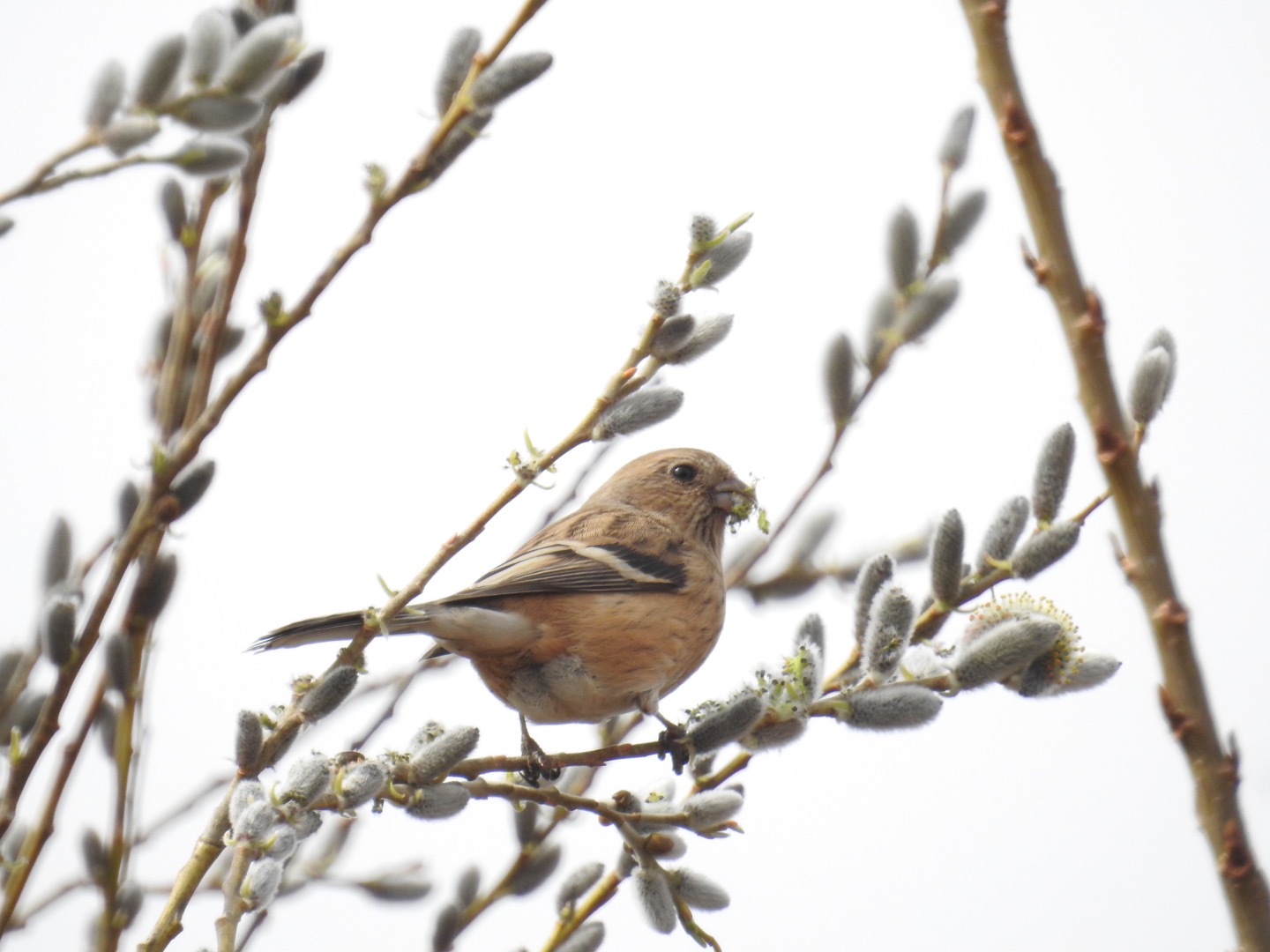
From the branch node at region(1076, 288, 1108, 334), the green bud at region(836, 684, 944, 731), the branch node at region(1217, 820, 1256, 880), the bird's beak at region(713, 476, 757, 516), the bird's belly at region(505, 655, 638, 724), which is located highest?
the bird's beak at region(713, 476, 757, 516)

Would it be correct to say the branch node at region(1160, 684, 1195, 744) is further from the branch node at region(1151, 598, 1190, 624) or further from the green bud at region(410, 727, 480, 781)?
the green bud at region(410, 727, 480, 781)

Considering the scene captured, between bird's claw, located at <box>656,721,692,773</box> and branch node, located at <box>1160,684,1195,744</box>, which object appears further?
bird's claw, located at <box>656,721,692,773</box>

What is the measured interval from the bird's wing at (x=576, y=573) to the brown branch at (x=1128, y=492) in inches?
96.0

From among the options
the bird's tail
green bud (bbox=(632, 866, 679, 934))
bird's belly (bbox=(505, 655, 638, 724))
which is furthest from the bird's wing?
green bud (bbox=(632, 866, 679, 934))

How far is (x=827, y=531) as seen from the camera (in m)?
2.84

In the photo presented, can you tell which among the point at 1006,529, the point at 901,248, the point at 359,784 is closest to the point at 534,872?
the point at 359,784

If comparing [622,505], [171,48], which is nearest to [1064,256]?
[171,48]

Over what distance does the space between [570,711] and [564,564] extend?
0.51m

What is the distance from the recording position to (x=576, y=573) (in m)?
3.88

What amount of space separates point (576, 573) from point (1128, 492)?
2.70m

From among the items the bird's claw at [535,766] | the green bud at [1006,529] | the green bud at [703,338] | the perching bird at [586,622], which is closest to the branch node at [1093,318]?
the green bud at [1006,529]

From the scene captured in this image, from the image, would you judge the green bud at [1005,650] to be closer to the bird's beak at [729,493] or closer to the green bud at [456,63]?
the green bud at [456,63]

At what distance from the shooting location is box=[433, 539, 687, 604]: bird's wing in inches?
145

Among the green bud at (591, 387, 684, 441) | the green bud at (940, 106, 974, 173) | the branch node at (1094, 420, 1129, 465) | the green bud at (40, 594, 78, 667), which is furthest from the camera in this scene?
the green bud at (940, 106, 974, 173)
